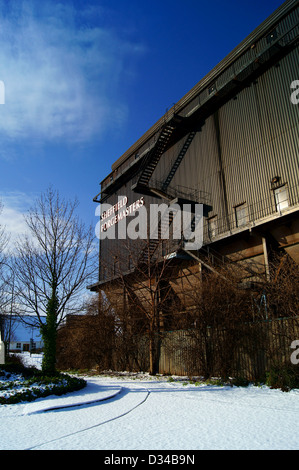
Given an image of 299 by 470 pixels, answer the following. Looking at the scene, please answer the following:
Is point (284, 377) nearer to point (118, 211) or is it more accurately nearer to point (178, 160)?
point (178, 160)

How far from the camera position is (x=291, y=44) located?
19.0m

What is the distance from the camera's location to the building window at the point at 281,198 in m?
18.1

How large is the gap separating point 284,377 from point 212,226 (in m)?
12.8

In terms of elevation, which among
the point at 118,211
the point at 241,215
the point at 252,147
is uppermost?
the point at 118,211

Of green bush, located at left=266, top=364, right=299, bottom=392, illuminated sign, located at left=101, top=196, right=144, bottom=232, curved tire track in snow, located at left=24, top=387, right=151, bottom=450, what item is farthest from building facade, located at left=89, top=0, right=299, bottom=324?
curved tire track in snow, located at left=24, top=387, right=151, bottom=450

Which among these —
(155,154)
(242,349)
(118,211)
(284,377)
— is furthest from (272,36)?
(118,211)

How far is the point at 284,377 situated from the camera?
423 inches

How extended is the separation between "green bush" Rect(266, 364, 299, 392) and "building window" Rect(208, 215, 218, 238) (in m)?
11.6

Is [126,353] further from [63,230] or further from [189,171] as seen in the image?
[189,171]

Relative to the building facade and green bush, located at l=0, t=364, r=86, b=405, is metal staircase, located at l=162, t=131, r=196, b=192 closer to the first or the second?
the building facade

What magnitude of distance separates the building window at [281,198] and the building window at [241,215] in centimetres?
217

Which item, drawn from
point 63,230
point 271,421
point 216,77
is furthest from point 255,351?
point 216,77

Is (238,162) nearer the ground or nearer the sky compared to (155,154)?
nearer the ground

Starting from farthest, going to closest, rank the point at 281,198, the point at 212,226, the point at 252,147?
the point at 212,226, the point at 252,147, the point at 281,198
